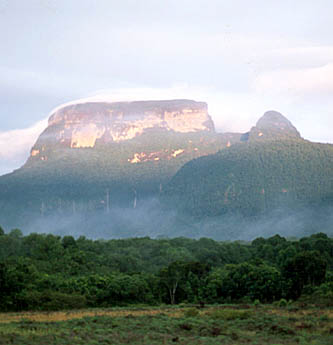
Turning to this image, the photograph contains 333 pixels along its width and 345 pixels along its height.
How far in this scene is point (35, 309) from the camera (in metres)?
53.5

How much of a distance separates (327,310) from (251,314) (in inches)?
230

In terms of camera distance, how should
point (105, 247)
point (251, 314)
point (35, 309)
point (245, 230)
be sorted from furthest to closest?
point (245, 230) < point (105, 247) < point (35, 309) < point (251, 314)

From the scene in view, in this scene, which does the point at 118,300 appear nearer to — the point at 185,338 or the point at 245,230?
the point at 185,338

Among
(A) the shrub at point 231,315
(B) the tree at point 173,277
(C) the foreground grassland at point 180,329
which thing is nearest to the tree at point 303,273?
(B) the tree at point 173,277

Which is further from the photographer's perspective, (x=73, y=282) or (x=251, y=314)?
(x=73, y=282)

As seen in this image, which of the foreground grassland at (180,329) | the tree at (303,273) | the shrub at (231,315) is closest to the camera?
the foreground grassland at (180,329)

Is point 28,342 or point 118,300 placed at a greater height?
point 28,342

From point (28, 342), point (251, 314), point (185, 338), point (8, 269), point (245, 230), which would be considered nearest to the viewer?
point (28, 342)

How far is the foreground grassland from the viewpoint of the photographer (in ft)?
100

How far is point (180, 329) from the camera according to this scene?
35.2 metres

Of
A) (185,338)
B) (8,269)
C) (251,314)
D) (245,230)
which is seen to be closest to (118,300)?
(8,269)

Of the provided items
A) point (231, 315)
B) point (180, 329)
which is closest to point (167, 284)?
point (231, 315)

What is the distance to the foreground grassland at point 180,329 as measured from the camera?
30.5 metres

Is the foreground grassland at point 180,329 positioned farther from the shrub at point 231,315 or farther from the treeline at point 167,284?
the treeline at point 167,284
